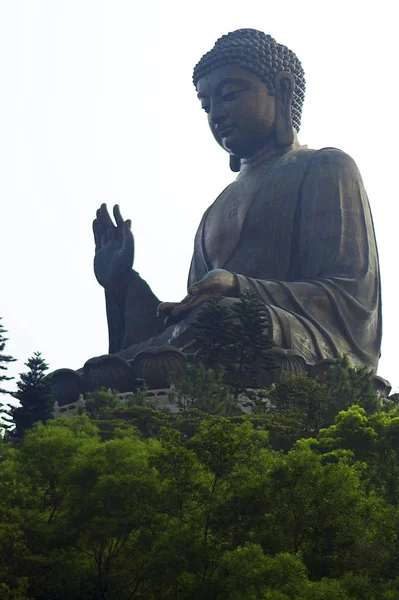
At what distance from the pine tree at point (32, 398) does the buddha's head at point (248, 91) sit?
815 cm

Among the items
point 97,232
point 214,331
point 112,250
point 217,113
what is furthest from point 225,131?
point 214,331

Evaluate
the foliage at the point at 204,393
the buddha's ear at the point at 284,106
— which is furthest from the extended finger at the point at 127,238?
the foliage at the point at 204,393

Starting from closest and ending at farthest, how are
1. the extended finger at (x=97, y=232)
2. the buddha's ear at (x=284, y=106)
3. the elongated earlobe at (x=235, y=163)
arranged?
1. the extended finger at (x=97, y=232)
2. the buddha's ear at (x=284, y=106)
3. the elongated earlobe at (x=235, y=163)

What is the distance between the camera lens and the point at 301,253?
23203 millimetres

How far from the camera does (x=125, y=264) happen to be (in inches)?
910

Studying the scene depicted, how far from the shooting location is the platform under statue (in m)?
20.9

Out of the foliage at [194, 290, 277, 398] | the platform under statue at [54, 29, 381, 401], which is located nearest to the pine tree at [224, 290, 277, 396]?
the foliage at [194, 290, 277, 398]

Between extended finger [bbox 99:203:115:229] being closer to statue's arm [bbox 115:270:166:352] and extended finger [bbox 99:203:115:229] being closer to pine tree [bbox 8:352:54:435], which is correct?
statue's arm [bbox 115:270:166:352]

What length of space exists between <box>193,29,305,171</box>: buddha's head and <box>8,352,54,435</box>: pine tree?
8154mm

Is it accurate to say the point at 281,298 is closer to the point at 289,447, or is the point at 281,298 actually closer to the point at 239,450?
the point at 289,447

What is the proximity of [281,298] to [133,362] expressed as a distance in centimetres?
262

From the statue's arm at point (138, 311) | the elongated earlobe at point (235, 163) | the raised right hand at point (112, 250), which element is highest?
the elongated earlobe at point (235, 163)

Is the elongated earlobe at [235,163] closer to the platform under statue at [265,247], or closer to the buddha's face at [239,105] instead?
the platform under statue at [265,247]

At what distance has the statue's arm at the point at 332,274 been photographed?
2153 cm
